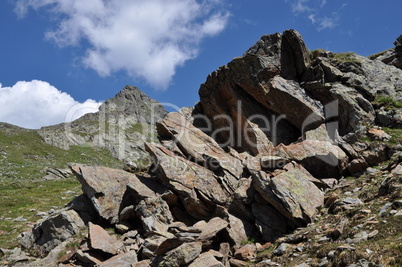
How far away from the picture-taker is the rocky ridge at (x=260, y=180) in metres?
19.1

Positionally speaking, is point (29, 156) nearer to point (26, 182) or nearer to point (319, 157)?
point (26, 182)

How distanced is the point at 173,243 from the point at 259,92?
23.4m

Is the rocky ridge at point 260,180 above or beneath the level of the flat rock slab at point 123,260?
above

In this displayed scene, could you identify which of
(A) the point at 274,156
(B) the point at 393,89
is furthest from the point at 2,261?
(B) the point at 393,89

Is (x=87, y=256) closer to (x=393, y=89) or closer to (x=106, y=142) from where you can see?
(x=393, y=89)

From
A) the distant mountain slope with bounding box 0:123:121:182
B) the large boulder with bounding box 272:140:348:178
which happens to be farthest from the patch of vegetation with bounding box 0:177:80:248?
the large boulder with bounding box 272:140:348:178

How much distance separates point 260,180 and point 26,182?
60.3m

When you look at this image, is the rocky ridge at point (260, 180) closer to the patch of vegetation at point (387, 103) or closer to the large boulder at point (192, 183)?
the large boulder at point (192, 183)

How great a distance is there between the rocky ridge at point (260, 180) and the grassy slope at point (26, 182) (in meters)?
8.04

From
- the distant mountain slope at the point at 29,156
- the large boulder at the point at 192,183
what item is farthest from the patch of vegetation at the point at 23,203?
the large boulder at the point at 192,183

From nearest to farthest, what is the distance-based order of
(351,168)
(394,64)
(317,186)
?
(317,186)
(351,168)
(394,64)

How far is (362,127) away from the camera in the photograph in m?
30.9

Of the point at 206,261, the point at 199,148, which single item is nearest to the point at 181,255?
the point at 206,261

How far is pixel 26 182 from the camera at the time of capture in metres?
63.2
